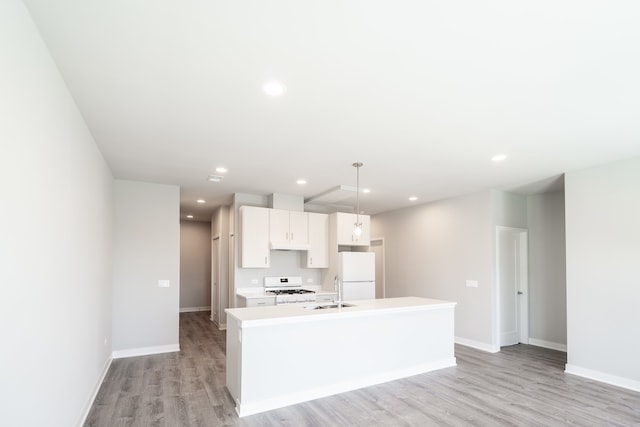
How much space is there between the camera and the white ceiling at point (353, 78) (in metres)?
1.74

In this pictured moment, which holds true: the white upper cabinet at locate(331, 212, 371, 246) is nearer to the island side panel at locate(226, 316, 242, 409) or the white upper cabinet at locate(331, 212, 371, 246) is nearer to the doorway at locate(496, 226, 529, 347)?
the doorway at locate(496, 226, 529, 347)

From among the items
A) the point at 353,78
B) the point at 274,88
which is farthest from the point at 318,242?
the point at 353,78

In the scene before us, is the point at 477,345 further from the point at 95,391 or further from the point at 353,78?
the point at 95,391

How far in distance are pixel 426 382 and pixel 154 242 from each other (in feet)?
14.1

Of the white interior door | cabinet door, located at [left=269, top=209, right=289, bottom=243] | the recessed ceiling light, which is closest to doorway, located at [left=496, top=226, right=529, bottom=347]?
cabinet door, located at [left=269, top=209, right=289, bottom=243]

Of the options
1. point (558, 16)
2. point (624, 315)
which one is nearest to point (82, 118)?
point (558, 16)

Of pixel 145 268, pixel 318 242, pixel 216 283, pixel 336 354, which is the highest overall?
pixel 318 242

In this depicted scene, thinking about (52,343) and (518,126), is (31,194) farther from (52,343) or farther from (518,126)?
(518,126)

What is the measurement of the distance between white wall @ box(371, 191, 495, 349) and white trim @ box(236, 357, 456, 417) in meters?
1.52

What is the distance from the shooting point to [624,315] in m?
4.10

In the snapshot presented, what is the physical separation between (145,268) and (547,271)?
663 centimetres

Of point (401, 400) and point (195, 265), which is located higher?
point (195, 265)

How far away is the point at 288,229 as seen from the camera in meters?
6.31

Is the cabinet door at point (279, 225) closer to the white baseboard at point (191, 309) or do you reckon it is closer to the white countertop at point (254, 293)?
the white countertop at point (254, 293)
